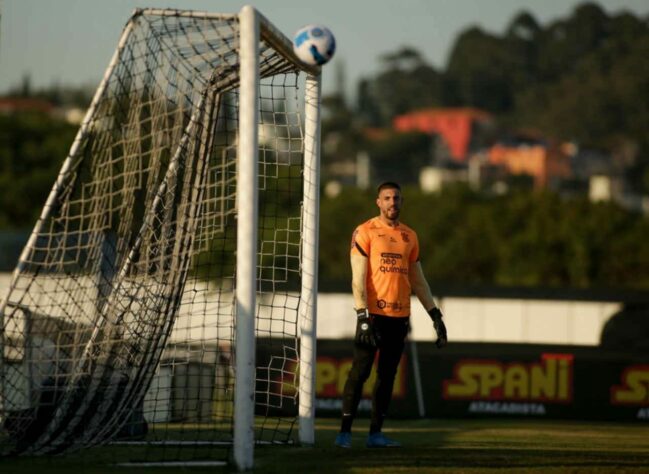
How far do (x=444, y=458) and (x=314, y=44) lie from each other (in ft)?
10.6

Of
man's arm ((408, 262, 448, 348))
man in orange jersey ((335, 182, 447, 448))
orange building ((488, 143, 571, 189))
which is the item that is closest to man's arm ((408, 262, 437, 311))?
man's arm ((408, 262, 448, 348))

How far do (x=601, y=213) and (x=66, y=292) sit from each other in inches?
2641

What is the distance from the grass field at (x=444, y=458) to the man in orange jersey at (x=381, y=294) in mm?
379

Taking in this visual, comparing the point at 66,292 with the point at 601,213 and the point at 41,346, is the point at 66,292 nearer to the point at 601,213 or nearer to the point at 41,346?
the point at 41,346

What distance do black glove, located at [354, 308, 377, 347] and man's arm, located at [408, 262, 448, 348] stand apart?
697mm

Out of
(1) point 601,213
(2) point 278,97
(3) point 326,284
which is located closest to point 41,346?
(2) point 278,97

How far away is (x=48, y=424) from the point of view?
32.1 feet

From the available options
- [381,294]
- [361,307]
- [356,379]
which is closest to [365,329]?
[361,307]

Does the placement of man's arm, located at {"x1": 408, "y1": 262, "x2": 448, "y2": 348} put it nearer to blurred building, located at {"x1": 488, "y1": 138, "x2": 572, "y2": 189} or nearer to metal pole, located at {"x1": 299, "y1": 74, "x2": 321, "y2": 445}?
metal pole, located at {"x1": 299, "y1": 74, "x2": 321, "y2": 445}

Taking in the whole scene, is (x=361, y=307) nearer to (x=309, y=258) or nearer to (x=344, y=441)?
(x=309, y=258)

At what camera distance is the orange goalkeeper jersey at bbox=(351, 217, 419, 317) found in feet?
32.5

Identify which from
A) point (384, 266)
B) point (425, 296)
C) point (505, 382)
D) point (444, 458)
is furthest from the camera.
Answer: point (505, 382)

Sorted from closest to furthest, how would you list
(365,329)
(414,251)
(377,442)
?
(365,329) < (377,442) < (414,251)

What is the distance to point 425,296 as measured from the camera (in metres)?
10.4
